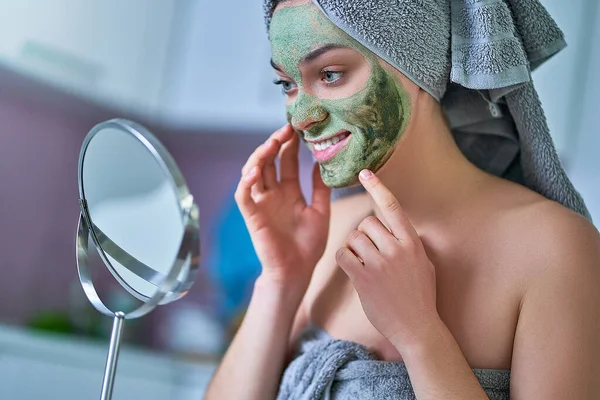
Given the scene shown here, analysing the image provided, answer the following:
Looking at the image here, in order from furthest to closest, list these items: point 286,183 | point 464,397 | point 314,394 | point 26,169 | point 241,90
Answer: point 241,90 < point 26,169 < point 286,183 < point 314,394 < point 464,397

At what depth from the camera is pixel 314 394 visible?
758 mm

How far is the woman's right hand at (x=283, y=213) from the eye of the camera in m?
0.89

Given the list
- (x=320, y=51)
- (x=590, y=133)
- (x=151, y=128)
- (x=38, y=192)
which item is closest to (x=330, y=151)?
(x=320, y=51)

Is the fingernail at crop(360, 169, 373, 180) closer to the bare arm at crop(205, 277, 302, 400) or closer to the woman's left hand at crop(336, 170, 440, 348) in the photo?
the woman's left hand at crop(336, 170, 440, 348)

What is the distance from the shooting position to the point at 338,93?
75 cm

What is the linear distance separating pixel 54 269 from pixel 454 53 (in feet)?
5.07

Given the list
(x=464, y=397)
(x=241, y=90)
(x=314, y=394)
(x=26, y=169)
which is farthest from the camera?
(x=241, y=90)

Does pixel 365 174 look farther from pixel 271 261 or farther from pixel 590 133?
pixel 590 133

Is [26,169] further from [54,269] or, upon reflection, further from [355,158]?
[355,158]

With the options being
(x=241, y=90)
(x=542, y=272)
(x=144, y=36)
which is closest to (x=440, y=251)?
(x=542, y=272)

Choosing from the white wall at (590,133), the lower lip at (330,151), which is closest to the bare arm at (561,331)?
the lower lip at (330,151)

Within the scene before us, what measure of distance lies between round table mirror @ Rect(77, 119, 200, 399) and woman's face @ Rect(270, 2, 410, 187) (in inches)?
7.1

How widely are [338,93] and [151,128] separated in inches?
62.9

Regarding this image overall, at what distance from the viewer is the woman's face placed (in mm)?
746
